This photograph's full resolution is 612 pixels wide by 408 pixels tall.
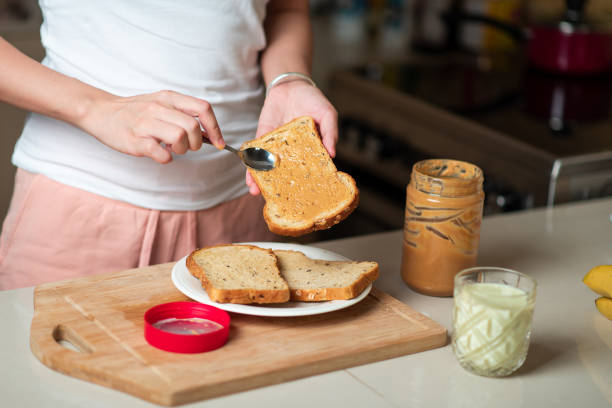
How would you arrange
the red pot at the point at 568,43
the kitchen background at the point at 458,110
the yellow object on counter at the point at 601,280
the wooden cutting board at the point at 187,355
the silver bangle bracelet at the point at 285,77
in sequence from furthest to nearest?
the red pot at the point at 568,43 < the kitchen background at the point at 458,110 < the silver bangle bracelet at the point at 285,77 < the yellow object on counter at the point at 601,280 < the wooden cutting board at the point at 187,355

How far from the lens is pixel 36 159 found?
1.32m

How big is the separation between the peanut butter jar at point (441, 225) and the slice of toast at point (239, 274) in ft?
0.76

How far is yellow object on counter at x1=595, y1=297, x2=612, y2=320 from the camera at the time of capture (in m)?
1.15

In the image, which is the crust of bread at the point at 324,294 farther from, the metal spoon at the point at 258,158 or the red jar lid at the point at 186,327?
the metal spoon at the point at 258,158

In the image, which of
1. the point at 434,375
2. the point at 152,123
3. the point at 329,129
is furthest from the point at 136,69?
the point at 434,375

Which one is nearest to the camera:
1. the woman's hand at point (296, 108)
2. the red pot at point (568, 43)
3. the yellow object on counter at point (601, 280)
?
the yellow object on counter at point (601, 280)

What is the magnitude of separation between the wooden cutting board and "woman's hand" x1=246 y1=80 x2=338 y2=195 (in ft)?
0.97

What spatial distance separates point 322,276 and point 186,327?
23 cm

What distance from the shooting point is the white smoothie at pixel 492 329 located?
964 millimetres

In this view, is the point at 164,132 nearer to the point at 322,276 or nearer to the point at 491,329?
Result: the point at 322,276

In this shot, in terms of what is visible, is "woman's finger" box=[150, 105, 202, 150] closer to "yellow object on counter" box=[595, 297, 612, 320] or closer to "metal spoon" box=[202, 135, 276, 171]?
"metal spoon" box=[202, 135, 276, 171]

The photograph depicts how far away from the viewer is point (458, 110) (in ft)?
7.33

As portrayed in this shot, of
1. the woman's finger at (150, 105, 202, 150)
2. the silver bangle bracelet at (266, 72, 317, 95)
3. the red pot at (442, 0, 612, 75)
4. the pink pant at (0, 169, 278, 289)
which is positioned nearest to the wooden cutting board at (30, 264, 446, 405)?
the pink pant at (0, 169, 278, 289)

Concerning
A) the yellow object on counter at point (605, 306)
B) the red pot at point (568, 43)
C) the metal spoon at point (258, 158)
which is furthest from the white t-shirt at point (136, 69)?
the red pot at point (568, 43)
